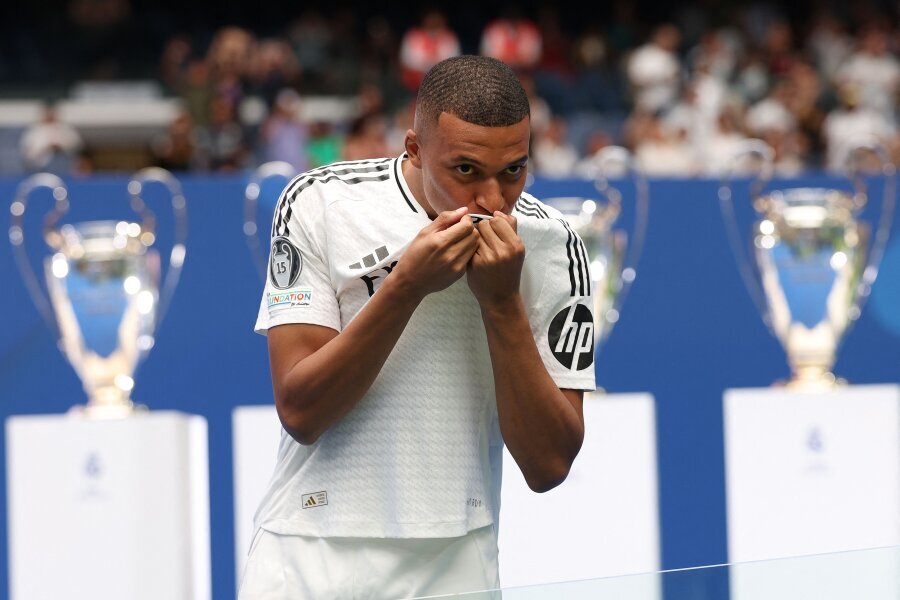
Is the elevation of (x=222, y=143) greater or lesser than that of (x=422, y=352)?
greater

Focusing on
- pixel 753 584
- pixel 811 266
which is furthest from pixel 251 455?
pixel 753 584

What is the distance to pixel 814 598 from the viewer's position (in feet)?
4.32

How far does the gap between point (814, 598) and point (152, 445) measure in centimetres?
188

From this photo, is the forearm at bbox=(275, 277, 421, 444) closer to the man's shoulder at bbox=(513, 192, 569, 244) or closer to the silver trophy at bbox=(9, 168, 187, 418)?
the man's shoulder at bbox=(513, 192, 569, 244)

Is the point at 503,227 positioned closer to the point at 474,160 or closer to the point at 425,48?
the point at 474,160

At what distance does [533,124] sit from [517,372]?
5982 millimetres

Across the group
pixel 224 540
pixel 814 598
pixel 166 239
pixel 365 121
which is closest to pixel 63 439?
pixel 224 540

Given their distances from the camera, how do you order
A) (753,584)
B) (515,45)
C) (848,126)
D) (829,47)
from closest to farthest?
1. (753,584)
2. (848,126)
3. (515,45)
4. (829,47)

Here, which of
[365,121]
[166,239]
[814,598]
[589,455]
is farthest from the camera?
[365,121]

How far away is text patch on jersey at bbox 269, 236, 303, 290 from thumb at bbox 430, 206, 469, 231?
0.18 meters

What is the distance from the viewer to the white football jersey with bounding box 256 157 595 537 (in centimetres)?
148

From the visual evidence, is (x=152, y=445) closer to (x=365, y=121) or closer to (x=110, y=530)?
(x=110, y=530)

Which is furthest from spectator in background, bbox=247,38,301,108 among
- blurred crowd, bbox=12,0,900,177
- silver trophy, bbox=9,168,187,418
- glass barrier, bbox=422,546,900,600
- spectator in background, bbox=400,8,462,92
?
glass barrier, bbox=422,546,900,600

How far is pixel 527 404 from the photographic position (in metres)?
1.46
